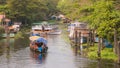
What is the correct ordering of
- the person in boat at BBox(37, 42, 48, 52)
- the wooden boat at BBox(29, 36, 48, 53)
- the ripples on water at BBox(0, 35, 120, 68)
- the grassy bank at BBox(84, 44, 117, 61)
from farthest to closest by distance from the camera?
the wooden boat at BBox(29, 36, 48, 53) < the person in boat at BBox(37, 42, 48, 52) < the grassy bank at BBox(84, 44, 117, 61) < the ripples on water at BBox(0, 35, 120, 68)

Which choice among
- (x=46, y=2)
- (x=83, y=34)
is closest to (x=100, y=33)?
(x=83, y=34)

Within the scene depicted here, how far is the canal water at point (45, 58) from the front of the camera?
5419 centimetres

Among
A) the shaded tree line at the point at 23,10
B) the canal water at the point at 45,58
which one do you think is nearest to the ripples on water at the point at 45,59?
the canal water at the point at 45,58

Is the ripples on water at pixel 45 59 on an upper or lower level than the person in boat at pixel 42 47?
lower

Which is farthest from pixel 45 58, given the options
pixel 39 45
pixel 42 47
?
pixel 39 45

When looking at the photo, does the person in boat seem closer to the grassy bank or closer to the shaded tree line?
the grassy bank

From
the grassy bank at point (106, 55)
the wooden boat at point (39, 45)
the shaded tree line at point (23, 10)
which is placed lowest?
the grassy bank at point (106, 55)

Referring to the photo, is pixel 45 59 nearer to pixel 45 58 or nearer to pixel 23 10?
pixel 45 58

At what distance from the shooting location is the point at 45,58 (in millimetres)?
62125

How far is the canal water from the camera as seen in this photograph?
54.2 metres

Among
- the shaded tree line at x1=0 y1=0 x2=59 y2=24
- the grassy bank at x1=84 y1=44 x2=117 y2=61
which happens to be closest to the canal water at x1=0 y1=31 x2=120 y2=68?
the grassy bank at x1=84 y1=44 x2=117 y2=61

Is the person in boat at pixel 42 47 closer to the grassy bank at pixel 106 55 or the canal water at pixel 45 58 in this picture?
the canal water at pixel 45 58

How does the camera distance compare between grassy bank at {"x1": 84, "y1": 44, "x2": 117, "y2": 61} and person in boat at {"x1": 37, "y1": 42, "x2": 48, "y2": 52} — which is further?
person in boat at {"x1": 37, "y1": 42, "x2": 48, "y2": 52}

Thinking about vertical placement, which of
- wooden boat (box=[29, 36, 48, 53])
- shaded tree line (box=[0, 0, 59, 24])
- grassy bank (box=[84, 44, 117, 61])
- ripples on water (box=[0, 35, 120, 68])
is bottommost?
ripples on water (box=[0, 35, 120, 68])
